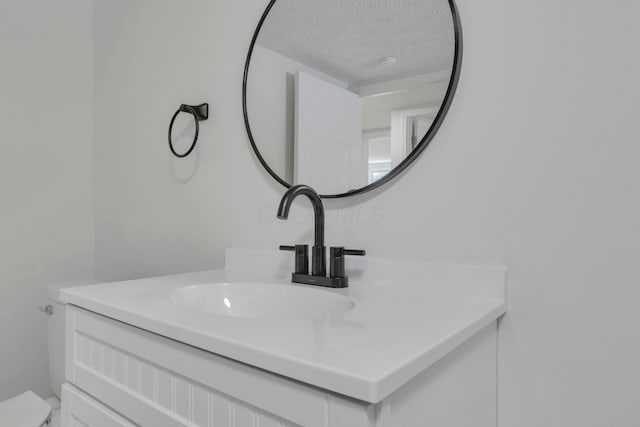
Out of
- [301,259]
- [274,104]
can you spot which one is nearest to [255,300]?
[301,259]

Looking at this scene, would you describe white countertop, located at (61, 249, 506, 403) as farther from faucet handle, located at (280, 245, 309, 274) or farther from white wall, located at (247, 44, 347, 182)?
white wall, located at (247, 44, 347, 182)

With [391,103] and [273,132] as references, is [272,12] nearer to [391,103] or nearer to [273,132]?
[273,132]

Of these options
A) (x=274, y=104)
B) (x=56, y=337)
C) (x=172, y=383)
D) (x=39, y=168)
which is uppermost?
(x=274, y=104)

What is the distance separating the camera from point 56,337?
1676 mm

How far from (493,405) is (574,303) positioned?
270 mm

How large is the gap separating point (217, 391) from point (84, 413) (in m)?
0.47

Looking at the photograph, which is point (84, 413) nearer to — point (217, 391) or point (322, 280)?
point (217, 391)

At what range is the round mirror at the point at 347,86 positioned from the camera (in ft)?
3.18

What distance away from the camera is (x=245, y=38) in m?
1.39

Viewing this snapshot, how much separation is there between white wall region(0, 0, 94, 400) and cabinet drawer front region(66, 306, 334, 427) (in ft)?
3.77

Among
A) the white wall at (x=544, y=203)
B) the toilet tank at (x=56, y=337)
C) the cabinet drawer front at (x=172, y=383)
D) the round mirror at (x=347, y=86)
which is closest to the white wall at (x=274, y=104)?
the round mirror at (x=347, y=86)

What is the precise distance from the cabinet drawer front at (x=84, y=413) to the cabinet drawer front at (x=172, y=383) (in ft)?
0.06

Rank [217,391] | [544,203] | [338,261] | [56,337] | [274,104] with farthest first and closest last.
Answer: [56,337] < [274,104] < [338,261] < [544,203] < [217,391]

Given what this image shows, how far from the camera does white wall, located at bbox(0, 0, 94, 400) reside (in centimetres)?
179
